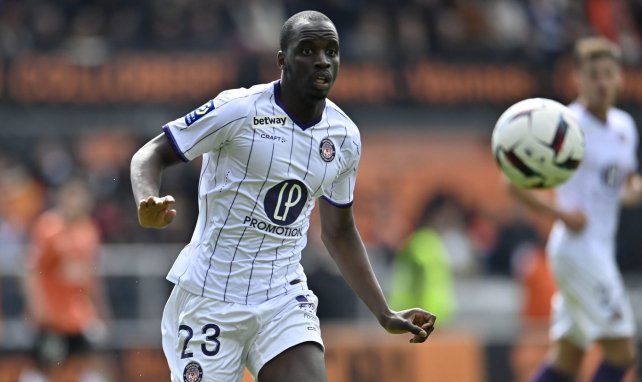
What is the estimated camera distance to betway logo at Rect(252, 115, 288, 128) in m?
5.57

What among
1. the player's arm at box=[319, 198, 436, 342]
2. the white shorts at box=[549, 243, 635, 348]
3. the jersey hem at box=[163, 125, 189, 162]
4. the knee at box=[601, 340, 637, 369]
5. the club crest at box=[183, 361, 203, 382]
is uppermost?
the jersey hem at box=[163, 125, 189, 162]

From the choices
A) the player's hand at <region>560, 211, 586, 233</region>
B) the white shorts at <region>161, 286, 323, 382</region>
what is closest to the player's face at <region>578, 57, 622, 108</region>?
the player's hand at <region>560, 211, 586, 233</region>

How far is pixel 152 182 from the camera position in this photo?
5227mm

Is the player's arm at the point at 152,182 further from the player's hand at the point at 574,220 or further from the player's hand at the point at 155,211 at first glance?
the player's hand at the point at 574,220

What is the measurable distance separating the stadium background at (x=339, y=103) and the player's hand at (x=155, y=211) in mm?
7713

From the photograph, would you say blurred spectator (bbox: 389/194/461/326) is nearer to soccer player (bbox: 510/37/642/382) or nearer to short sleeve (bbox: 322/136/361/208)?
soccer player (bbox: 510/37/642/382)

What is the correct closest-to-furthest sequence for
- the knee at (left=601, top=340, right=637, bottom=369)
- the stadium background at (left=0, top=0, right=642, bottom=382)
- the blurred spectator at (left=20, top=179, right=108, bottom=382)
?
1. the knee at (left=601, top=340, right=637, bottom=369)
2. the blurred spectator at (left=20, top=179, right=108, bottom=382)
3. the stadium background at (left=0, top=0, right=642, bottom=382)

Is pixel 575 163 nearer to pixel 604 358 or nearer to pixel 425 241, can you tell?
pixel 604 358

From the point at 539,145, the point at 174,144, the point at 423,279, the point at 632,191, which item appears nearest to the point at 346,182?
the point at 174,144

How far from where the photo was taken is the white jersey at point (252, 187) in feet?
18.2

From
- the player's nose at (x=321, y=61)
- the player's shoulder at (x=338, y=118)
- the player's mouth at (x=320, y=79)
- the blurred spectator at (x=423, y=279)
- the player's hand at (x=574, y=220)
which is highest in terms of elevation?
the player's nose at (x=321, y=61)

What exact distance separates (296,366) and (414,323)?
1.79 feet

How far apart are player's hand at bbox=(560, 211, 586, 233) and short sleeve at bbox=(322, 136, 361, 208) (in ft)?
8.74

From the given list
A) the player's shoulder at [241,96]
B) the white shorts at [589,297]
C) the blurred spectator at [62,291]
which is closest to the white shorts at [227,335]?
the player's shoulder at [241,96]
